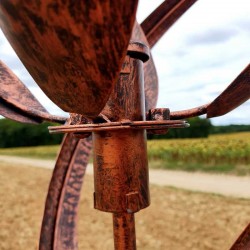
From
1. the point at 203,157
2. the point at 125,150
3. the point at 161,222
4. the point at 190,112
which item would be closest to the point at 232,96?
the point at 190,112

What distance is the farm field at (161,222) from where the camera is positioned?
3426mm

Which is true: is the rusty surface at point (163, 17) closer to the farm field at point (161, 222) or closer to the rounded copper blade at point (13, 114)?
the rounded copper blade at point (13, 114)

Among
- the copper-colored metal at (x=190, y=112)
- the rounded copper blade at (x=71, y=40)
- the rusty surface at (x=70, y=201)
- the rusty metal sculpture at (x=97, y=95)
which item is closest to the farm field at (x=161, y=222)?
the rusty surface at (x=70, y=201)

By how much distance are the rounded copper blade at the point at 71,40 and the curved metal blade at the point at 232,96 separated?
0.36 metres

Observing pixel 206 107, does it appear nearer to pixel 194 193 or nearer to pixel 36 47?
pixel 36 47

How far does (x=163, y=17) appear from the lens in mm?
1303

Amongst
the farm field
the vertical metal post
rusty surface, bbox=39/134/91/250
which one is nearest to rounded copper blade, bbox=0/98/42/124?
rusty surface, bbox=39/134/91/250

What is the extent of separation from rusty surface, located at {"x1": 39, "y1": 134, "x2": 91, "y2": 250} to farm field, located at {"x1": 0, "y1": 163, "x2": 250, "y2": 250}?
7.80ft

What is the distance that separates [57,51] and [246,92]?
467 millimetres

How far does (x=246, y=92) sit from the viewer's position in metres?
0.67

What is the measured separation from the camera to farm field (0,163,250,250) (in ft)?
11.2

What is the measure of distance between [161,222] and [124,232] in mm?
3539

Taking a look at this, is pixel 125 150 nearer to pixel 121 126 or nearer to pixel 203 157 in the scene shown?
pixel 121 126

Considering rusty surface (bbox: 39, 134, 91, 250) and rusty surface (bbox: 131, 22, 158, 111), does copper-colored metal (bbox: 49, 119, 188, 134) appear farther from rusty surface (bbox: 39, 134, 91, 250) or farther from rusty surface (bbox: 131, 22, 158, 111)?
rusty surface (bbox: 39, 134, 91, 250)
